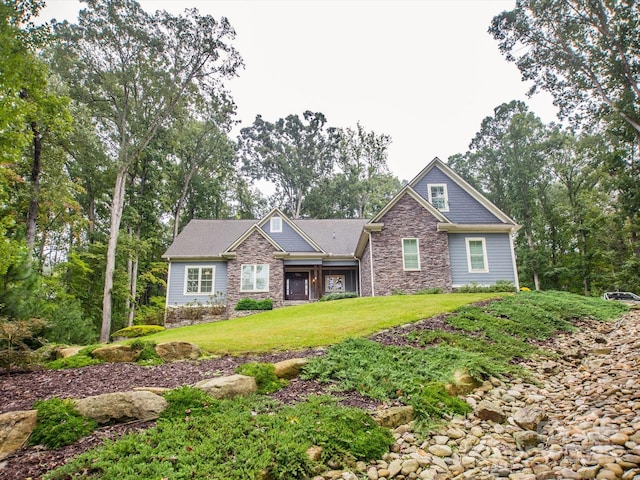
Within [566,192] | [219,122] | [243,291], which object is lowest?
[243,291]

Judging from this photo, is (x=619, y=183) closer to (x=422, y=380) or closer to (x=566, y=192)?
(x=566, y=192)

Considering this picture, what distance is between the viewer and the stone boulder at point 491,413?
14.9ft

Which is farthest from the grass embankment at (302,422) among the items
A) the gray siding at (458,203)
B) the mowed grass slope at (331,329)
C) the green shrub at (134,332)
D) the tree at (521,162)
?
the tree at (521,162)

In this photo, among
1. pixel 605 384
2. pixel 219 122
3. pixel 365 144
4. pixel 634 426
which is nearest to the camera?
pixel 634 426

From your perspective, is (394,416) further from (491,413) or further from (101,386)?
(101,386)

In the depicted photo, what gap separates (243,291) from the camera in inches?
761

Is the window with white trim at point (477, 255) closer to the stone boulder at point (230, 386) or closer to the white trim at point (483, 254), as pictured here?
the white trim at point (483, 254)

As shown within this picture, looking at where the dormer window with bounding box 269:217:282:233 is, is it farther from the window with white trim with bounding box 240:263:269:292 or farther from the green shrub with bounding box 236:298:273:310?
the green shrub with bounding box 236:298:273:310

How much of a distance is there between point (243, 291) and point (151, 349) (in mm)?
12337

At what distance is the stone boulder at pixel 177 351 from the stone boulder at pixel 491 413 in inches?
205

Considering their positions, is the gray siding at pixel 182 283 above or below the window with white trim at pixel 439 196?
below

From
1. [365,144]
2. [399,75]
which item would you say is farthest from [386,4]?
[365,144]

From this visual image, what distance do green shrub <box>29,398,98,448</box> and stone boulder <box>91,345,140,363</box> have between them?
9.70ft

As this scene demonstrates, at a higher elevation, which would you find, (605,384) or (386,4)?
(386,4)
